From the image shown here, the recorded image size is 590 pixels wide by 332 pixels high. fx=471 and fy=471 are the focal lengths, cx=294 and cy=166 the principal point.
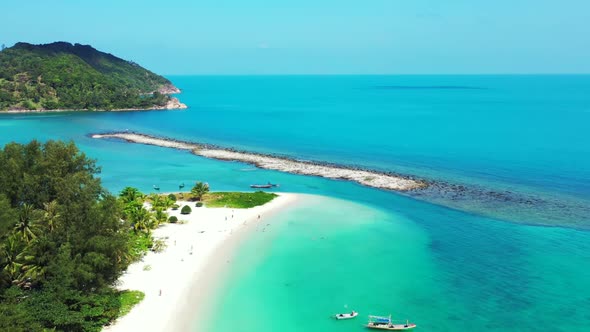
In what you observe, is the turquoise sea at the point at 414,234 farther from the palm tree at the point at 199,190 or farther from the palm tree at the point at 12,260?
the palm tree at the point at 12,260

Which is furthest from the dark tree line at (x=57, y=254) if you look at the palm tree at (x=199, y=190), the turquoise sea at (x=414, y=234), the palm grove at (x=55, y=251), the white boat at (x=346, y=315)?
the palm tree at (x=199, y=190)

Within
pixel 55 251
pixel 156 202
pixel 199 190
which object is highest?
pixel 55 251

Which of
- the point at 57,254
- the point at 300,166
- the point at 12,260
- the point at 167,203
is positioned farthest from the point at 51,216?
the point at 300,166

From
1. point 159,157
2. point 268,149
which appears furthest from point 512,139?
point 159,157

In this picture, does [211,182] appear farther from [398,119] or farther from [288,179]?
[398,119]

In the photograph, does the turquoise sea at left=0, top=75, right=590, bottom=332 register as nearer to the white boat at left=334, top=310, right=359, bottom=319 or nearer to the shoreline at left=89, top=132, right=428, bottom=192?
the white boat at left=334, top=310, right=359, bottom=319

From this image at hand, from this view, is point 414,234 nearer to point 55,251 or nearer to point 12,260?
point 55,251

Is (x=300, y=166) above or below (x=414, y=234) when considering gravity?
above
